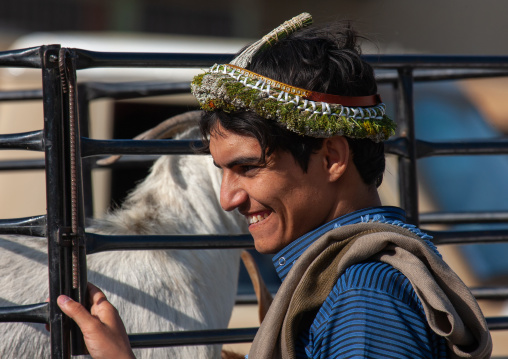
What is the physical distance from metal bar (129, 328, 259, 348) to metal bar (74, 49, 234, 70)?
90 centimetres

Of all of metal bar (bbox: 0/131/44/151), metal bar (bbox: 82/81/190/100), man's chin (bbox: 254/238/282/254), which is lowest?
man's chin (bbox: 254/238/282/254)

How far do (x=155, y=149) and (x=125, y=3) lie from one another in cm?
1047

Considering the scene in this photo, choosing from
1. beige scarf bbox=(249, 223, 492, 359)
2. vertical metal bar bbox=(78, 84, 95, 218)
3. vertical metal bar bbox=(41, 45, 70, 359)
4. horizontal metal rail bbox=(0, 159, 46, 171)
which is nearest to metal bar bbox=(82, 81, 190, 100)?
vertical metal bar bbox=(78, 84, 95, 218)

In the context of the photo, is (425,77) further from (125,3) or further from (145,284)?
(125,3)

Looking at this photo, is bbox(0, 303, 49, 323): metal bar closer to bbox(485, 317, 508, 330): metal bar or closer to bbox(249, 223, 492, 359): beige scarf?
bbox(249, 223, 492, 359): beige scarf

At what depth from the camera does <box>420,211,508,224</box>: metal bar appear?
3.20 metres

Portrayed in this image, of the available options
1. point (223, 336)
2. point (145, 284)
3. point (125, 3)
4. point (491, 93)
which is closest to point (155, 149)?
point (145, 284)

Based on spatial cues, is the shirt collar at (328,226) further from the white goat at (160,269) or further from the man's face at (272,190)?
the white goat at (160,269)

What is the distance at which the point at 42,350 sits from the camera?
2.11m

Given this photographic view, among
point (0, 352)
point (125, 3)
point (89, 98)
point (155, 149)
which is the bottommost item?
point (0, 352)

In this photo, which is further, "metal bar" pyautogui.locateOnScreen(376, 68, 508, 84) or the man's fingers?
"metal bar" pyautogui.locateOnScreen(376, 68, 508, 84)

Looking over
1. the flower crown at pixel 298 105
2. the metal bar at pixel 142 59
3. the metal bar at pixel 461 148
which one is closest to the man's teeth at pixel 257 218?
the flower crown at pixel 298 105

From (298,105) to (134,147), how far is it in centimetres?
98

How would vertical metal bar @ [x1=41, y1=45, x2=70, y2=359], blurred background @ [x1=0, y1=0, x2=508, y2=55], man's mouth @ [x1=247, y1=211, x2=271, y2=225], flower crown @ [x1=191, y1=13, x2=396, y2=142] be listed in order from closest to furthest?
flower crown @ [x1=191, y1=13, x2=396, y2=142] < man's mouth @ [x1=247, y1=211, x2=271, y2=225] < vertical metal bar @ [x1=41, y1=45, x2=70, y2=359] < blurred background @ [x1=0, y1=0, x2=508, y2=55]
